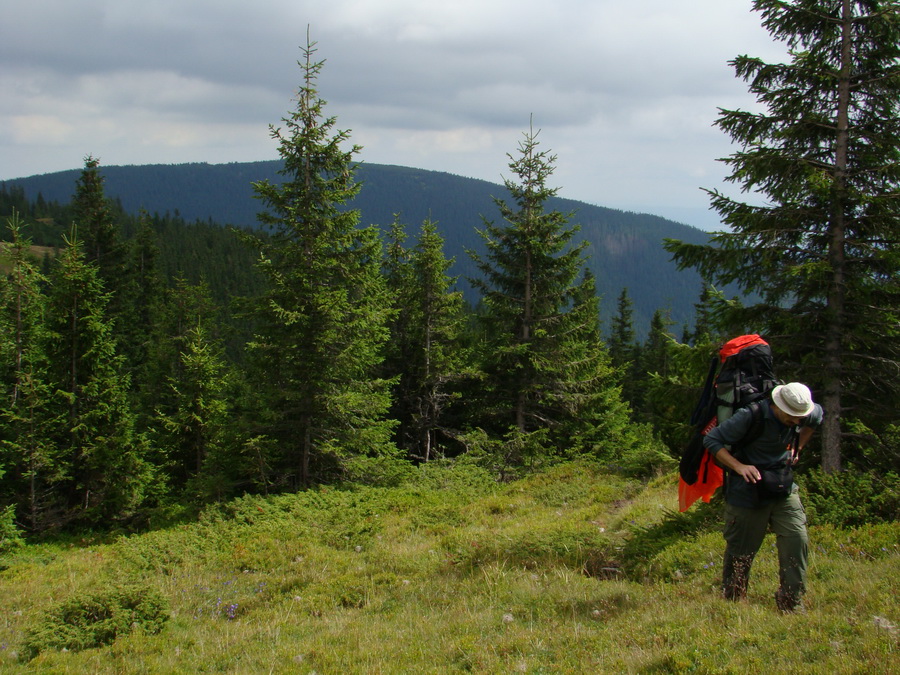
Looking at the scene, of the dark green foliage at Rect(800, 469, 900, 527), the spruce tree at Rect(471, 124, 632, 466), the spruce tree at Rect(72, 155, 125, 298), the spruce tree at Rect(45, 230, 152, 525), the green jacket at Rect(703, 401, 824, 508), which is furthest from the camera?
the spruce tree at Rect(72, 155, 125, 298)

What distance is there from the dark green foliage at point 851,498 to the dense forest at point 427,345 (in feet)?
0.54

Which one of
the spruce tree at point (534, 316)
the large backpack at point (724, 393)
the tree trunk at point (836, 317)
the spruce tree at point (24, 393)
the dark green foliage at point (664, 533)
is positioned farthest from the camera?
the spruce tree at point (534, 316)

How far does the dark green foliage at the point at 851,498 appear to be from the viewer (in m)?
7.67

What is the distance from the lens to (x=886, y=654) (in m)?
3.77

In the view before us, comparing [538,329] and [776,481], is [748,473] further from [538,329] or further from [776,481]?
[538,329]

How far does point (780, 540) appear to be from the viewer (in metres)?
5.05

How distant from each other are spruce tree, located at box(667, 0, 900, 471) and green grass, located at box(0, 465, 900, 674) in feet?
9.65

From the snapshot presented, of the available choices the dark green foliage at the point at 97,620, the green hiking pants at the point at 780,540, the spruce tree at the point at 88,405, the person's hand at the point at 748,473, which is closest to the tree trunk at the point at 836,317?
the green hiking pants at the point at 780,540

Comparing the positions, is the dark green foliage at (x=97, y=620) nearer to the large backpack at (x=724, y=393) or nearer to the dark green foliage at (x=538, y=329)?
the large backpack at (x=724, y=393)

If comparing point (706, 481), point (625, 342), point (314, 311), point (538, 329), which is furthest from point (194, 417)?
point (625, 342)

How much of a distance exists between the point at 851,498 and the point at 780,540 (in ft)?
13.4

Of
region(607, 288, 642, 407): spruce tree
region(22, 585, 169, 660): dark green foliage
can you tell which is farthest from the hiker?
region(607, 288, 642, 407): spruce tree

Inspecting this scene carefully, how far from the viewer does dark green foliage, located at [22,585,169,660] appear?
21.0ft

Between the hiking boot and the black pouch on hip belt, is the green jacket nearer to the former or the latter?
the black pouch on hip belt
